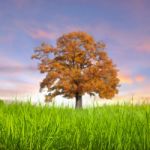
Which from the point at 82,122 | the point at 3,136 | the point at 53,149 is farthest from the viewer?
the point at 82,122

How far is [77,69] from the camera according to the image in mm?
43281

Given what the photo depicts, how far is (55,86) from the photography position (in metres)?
43.1

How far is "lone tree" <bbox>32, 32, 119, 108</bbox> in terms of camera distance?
42.3 m

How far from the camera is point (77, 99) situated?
143ft

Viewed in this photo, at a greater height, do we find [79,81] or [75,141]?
[79,81]

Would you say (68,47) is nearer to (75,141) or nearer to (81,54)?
(81,54)

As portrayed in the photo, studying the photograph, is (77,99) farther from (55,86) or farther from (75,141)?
(75,141)

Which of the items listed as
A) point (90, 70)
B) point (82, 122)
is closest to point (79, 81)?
point (90, 70)

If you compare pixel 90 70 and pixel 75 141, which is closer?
pixel 75 141

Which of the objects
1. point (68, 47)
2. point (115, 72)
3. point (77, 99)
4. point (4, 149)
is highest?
point (68, 47)

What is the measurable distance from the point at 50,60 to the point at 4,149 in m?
38.8

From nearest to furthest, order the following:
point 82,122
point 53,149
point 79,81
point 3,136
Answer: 1. point 53,149
2. point 3,136
3. point 82,122
4. point 79,81

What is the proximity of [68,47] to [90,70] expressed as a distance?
3777 millimetres

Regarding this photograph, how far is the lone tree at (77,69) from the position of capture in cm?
4231
